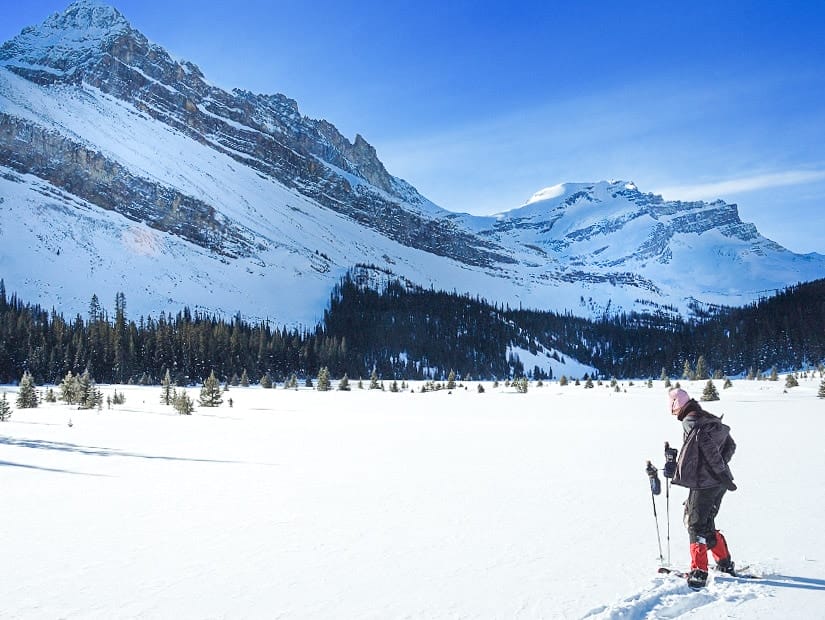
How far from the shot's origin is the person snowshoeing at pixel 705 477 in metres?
6.41

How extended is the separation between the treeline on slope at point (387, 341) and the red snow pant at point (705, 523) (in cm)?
6722

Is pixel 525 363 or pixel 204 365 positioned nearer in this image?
pixel 204 365

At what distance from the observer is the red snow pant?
20.9 feet

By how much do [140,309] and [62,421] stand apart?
10648 cm

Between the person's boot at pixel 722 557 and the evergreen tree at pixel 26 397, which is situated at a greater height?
the evergreen tree at pixel 26 397

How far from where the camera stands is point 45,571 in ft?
20.2

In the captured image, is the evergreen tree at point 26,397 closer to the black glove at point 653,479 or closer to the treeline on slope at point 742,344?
the black glove at point 653,479

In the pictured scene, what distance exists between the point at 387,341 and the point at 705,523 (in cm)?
12383

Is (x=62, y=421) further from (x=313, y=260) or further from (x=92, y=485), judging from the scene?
(x=313, y=260)

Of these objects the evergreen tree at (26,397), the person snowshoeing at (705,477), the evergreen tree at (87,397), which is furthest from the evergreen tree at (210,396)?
the person snowshoeing at (705,477)

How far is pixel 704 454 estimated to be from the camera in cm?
654

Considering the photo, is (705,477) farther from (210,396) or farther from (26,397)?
(210,396)

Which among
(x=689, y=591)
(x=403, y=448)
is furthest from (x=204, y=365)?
(x=689, y=591)

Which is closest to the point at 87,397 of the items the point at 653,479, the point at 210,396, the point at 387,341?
the point at 210,396
